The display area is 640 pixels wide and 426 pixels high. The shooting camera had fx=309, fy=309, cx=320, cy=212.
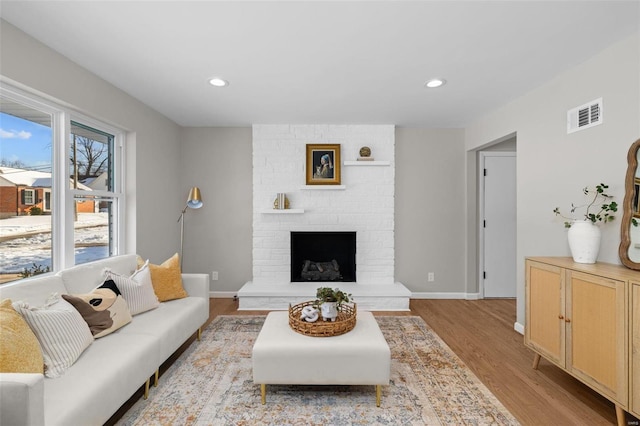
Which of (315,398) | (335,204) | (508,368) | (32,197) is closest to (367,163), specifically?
(335,204)

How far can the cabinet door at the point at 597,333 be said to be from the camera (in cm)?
175

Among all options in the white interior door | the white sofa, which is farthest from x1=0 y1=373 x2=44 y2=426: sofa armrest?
the white interior door

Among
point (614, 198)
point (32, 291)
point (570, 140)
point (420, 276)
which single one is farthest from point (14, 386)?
point (420, 276)

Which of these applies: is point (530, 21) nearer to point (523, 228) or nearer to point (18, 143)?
point (523, 228)

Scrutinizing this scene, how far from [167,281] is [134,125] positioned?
1707 mm

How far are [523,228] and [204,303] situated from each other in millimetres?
3273

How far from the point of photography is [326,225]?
425 centimetres

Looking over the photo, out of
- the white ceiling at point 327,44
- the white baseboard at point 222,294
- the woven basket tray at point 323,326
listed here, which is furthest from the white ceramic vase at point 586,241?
the white baseboard at point 222,294

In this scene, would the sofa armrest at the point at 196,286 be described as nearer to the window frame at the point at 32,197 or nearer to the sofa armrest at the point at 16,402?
the window frame at the point at 32,197

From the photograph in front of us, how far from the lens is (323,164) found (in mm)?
4211

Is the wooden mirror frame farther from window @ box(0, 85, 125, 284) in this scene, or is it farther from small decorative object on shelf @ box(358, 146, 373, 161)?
window @ box(0, 85, 125, 284)

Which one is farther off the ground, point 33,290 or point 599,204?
point 599,204

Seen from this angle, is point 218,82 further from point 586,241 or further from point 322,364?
point 586,241

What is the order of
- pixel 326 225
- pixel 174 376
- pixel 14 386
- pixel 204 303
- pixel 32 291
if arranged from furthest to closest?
1. pixel 326 225
2. pixel 204 303
3. pixel 174 376
4. pixel 32 291
5. pixel 14 386
